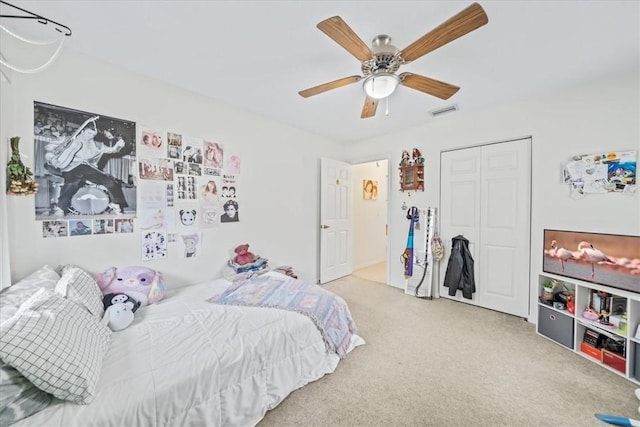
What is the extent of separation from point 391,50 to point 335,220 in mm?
2744

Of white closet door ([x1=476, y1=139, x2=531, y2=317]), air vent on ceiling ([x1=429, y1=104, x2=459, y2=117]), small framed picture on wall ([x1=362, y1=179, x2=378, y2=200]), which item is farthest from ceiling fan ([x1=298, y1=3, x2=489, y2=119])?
small framed picture on wall ([x1=362, y1=179, x2=378, y2=200])

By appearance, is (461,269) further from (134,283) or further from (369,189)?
(134,283)

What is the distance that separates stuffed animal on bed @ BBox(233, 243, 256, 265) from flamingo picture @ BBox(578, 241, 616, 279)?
3178mm

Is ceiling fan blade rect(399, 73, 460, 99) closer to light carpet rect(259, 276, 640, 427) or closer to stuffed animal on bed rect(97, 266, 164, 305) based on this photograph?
light carpet rect(259, 276, 640, 427)

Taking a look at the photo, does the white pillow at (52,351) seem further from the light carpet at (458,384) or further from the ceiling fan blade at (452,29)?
the ceiling fan blade at (452,29)

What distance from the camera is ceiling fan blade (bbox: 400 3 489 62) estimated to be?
3.81 feet

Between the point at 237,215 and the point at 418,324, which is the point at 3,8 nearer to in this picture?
the point at 237,215

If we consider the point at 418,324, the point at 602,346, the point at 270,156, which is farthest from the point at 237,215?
the point at 602,346

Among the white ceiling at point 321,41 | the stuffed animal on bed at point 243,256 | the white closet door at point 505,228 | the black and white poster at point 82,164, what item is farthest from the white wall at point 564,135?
the black and white poster at point 82,164

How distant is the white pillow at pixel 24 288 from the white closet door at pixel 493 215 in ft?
12.6

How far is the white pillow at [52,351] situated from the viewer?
0.90m

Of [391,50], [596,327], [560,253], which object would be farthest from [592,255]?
[391,50]

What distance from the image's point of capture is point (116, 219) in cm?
208

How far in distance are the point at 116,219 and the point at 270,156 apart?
5.83 feet
